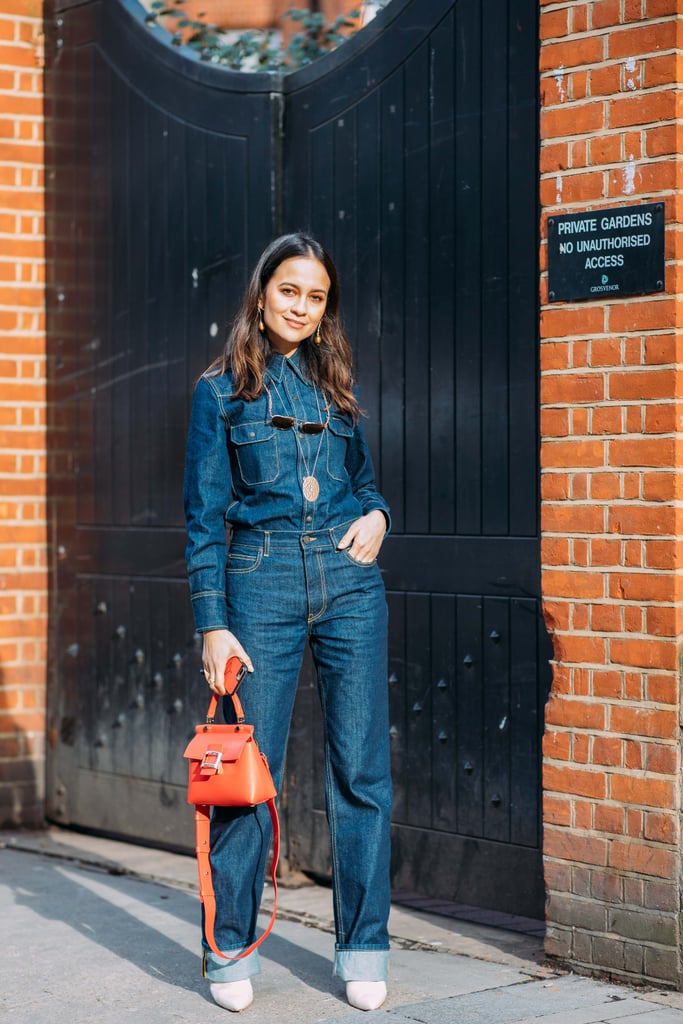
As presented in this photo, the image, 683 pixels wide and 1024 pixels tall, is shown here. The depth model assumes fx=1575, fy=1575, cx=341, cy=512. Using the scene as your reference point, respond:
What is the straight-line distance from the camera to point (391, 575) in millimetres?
5176

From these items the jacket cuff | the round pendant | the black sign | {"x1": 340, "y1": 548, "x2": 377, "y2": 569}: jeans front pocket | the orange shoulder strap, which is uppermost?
the black sign

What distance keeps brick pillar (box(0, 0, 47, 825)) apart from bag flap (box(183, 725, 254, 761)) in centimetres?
278

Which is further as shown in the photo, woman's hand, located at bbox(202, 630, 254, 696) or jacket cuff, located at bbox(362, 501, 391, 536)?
jacket cuff, located at bbox(362, 501, 391, 536)

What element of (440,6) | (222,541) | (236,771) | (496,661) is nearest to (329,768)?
(236,771)

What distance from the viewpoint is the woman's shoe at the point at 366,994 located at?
3.98 m

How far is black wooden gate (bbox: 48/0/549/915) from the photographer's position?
4.81 metres

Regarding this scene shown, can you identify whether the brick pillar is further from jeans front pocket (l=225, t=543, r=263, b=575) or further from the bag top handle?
the bag top handle

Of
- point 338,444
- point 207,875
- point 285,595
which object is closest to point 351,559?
point 285,595

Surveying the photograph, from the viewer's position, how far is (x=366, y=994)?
13.1 feet

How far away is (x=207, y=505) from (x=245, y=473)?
0.14 m

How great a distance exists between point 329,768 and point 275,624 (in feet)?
1.36

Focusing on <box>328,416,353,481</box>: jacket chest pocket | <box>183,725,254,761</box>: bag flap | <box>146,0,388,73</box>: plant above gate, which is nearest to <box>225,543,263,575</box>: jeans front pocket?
<box>328,416,353,481</box>: jacket chest pocket

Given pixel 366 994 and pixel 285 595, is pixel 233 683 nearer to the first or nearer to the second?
pixel 285 595

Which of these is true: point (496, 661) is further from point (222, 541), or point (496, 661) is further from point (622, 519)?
point (222, 541)
